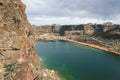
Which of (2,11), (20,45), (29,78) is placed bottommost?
(29,78)

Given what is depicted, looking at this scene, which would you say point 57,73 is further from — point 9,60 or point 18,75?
point 18,75

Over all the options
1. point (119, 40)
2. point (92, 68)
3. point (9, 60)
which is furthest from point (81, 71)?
point (119, 40)

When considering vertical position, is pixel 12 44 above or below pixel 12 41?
below

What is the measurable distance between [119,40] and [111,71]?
92.4 meters

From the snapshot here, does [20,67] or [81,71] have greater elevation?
[20,67]

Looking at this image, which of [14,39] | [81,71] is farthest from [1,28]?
[81,71]

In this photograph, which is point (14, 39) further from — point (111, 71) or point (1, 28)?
point (111, 71)

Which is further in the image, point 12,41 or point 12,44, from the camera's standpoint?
point 12,41

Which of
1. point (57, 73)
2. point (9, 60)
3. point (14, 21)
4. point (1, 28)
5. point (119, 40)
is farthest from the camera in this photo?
point (119, 40)

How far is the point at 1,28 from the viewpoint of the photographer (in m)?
36.9

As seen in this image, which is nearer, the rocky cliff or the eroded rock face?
the rocky cliff

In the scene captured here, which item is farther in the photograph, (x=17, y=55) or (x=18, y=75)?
(x=17, y=55)

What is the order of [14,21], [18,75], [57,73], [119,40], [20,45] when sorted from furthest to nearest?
[119,40] < [57,73] < [14,21] < [20,45] < [18,75]

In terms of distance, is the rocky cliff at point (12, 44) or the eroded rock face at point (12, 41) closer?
the rocky cliff at point (12, 44)
